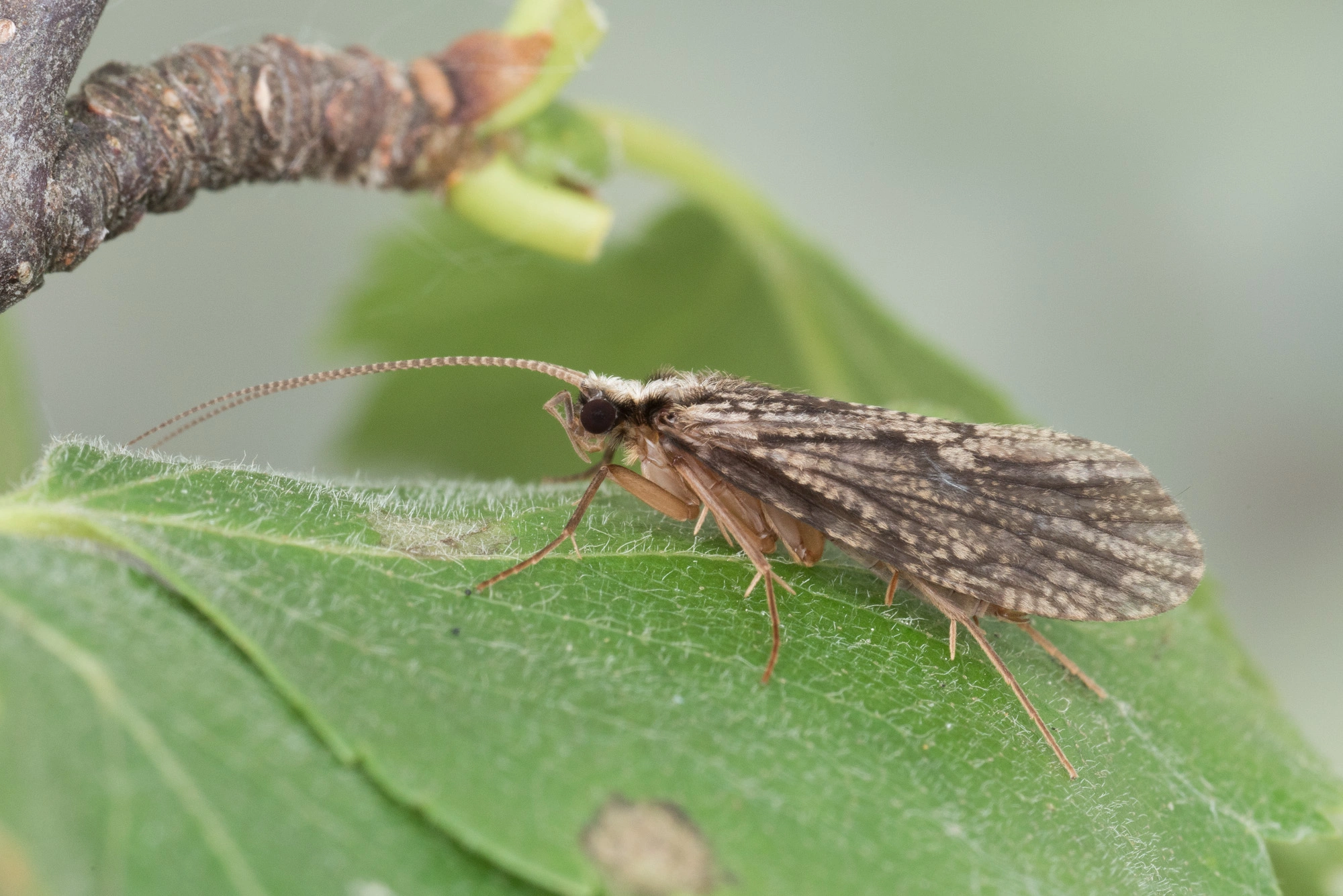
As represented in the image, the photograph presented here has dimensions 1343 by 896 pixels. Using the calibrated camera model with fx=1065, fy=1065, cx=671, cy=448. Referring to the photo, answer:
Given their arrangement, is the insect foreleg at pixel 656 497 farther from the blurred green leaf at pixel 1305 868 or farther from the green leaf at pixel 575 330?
the blurred green leaf at pixel 1305 868

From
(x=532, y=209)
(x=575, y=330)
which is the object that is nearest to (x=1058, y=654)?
(x=532, y=209)

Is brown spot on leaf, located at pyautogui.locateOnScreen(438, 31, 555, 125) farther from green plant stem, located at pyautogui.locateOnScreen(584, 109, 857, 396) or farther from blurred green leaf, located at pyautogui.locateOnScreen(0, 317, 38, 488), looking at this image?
blurred green leaf, located at pyautogui.locateOnScreen(0, 317, 38, 488)

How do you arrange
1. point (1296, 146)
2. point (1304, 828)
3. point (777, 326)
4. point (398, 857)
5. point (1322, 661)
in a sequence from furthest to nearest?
point (1322, 661)
point (1296, 146)
point (777, 326)
point (1304, 828)
point (398, 857)

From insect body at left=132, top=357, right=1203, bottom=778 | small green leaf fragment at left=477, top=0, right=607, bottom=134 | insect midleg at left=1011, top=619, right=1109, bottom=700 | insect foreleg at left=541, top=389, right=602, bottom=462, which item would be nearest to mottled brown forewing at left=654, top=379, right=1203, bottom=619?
insect body at left=132, top=357, right=1203, bottom=778

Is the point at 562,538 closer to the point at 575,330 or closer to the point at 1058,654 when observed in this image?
the point at 1058,654

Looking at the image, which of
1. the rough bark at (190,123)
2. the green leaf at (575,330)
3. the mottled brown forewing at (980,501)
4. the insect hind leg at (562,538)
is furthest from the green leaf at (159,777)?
the green leaf at (575,330)

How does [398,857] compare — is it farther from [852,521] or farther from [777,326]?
[777,326]

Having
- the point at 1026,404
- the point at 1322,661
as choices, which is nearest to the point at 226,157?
the point at 1026,404

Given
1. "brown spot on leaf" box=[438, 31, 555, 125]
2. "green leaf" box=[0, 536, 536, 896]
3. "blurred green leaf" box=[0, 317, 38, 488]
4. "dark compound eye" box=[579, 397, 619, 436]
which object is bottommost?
"blurred green leaf" box=[0, 317, 38, 488]
